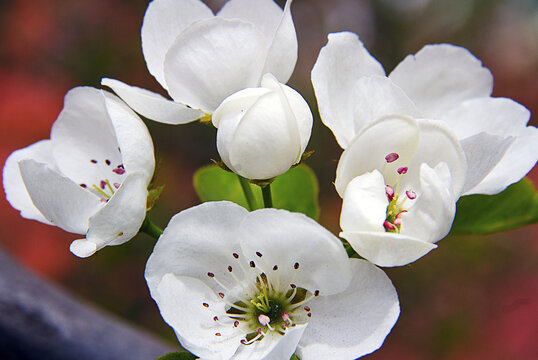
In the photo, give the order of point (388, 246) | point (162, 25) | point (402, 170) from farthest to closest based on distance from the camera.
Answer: point (162, 25) < point (402, 170) < point (388, 246)

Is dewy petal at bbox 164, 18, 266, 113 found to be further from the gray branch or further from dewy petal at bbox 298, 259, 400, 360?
the gray branch

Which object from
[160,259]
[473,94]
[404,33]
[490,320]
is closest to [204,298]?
[160,259]

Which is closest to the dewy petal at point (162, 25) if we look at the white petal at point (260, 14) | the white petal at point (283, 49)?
the white petal at point (260, 14)

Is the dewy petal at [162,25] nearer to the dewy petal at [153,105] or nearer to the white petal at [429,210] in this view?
the dewy petal at [153,105]

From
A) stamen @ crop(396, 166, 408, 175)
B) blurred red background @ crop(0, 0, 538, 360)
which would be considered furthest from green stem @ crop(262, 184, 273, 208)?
blurred red background @ crop(0, 0, 538, 360)

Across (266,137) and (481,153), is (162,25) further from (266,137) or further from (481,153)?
(481,153)

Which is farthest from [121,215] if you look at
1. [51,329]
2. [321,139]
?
[321,139]
